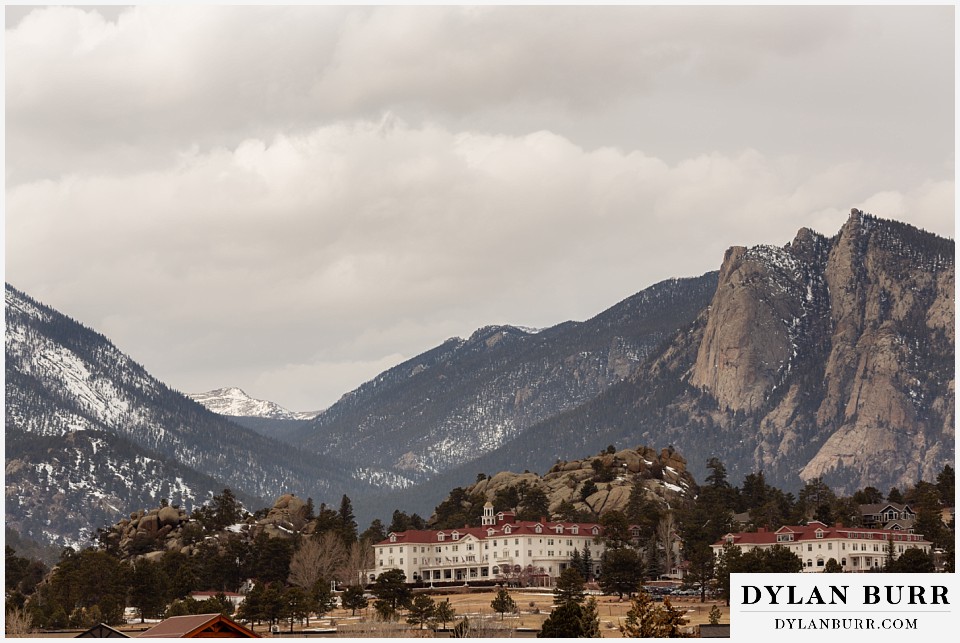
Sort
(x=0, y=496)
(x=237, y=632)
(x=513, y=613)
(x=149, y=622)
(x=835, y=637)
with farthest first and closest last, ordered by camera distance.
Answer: (x=149, y=622) < (x=513, y=613) < (x=0, y=496) < (x=237, y=632) < (x=835, y=637)

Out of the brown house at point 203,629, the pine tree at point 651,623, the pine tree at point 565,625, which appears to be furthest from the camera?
the pine tree at point 565,625

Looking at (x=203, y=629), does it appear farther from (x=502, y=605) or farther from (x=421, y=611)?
(x=502, y=605)

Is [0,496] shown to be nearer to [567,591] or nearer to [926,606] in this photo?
[567,591]

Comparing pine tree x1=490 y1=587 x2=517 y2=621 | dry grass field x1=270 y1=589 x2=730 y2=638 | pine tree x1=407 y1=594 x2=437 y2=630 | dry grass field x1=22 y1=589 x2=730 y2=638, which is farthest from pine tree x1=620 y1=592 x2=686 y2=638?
pine tree x1=407 y1=594 x2=437 y2=630

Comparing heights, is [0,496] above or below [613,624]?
above

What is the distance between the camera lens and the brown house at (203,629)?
11319cm

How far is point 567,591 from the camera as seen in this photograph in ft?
631

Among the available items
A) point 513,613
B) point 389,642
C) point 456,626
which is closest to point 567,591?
point 513,613

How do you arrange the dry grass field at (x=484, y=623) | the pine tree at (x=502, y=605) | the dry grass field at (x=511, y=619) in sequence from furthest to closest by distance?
the pine tree at (x=502, y=605) < the dry grass field at (x=511, y=619) < the dry grass field at (x=484, y=623)

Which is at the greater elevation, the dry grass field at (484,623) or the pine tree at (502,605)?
the pine tree at (502,605)

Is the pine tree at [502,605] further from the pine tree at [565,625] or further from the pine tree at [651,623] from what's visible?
the pine tree at [651,623]

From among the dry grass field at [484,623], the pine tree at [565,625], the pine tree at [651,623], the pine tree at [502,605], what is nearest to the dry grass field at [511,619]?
the dry grass field at [484,623]

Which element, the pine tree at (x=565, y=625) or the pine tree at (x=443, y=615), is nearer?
the pine tree at (x=565, y=625)

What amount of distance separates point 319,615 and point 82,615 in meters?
29.9
